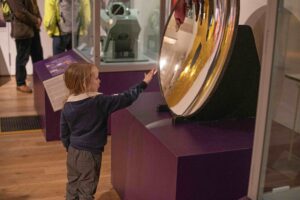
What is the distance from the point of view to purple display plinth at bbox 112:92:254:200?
5.89 feet

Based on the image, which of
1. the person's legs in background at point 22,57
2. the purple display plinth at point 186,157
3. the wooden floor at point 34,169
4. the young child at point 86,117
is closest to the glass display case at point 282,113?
the purple display plinth at point 186,157

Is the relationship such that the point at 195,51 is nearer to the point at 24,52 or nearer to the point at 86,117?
the point at 86,117

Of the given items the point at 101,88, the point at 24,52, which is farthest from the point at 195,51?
the point at 24,52

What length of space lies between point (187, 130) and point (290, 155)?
0.46 m

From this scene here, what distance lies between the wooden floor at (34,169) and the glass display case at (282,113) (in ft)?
4.15

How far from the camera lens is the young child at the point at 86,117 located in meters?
2.15

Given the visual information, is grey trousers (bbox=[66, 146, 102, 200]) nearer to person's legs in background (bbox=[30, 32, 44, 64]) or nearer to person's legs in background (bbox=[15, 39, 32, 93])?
person's legs in background (bbox=[15, 39, 32, 93])

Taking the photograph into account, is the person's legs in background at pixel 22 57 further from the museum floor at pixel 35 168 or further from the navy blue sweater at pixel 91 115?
the navy blue sweater at pixel 91 115

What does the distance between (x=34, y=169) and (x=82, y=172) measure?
0.98 metres

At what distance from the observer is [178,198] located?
5.90 ft

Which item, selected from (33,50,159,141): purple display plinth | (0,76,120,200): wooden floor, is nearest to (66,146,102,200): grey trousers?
Result: (0,76,120,200): wooden floor

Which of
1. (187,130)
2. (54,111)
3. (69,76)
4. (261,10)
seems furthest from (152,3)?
(187,130)

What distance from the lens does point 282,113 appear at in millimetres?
1660

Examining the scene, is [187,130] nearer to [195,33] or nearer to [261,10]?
[195,33]
